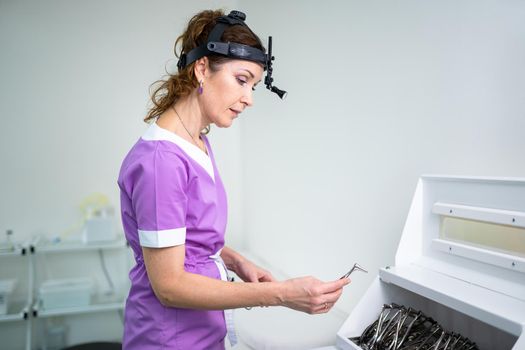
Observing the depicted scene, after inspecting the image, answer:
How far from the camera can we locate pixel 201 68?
0.94 m

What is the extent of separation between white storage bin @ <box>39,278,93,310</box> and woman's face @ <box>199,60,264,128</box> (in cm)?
182

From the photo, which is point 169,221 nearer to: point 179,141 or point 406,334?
point 179,141

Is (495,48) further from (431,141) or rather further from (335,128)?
(335,128)

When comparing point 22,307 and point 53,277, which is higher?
point 53,277

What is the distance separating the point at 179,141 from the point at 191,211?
153 millimetres

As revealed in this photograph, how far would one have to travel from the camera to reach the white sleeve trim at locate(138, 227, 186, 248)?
0.80 meters

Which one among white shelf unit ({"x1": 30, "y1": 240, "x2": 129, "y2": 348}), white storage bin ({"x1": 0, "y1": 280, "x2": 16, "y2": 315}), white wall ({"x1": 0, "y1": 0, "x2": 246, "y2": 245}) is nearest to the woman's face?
white shelf unit ({"x1": 30, "y1": 240, "x2": 129, "y2": 348})

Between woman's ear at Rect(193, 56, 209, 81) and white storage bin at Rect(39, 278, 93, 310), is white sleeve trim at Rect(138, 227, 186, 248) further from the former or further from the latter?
white storage bin at Rect(39, 278, 93, 310)

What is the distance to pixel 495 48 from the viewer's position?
1021 millimetres

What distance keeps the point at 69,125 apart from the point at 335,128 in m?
1.68

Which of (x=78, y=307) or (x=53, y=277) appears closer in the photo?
(x=78, y=307)

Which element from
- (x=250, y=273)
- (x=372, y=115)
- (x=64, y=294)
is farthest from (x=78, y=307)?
(x=372, y=115)

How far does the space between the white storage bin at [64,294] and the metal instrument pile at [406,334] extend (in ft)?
6.20

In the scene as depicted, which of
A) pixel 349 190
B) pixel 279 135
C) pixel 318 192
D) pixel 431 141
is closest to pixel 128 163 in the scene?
pixel 431 141
